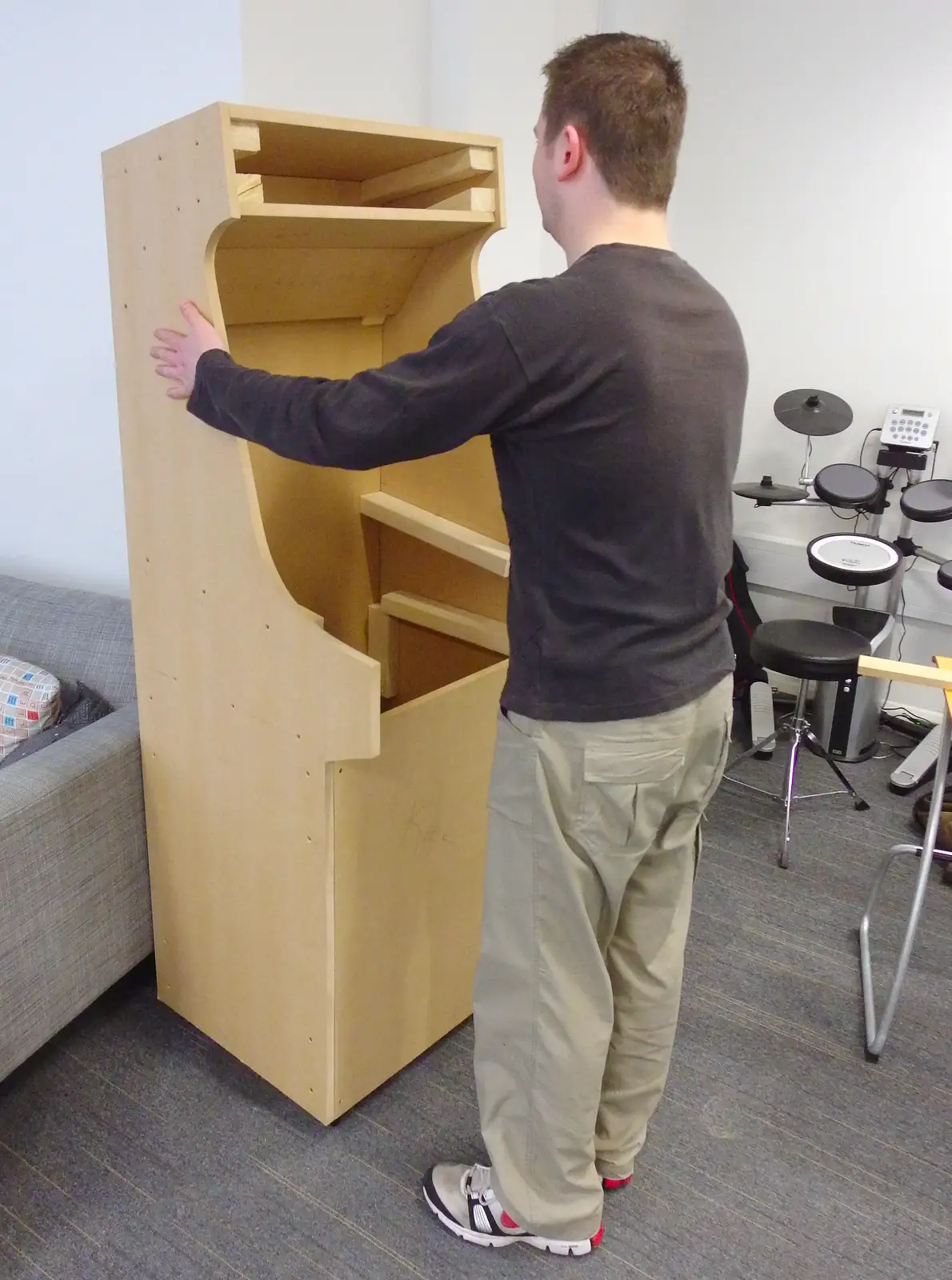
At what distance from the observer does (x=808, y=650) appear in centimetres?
258

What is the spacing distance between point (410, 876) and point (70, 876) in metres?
0.56

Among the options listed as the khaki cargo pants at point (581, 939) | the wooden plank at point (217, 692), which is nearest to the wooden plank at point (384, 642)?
the wooden plank at point (217, 692)

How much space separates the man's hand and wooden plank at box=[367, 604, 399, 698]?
0.68m

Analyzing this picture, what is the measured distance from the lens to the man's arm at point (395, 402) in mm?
1072

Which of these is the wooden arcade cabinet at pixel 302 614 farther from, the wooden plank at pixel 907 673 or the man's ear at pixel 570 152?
the wooden plank at pixel 907 673

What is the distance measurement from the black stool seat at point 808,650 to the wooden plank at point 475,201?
1.51 meters

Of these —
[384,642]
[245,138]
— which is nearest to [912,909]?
[384,642]

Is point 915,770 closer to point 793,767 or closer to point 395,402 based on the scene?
point 793,767

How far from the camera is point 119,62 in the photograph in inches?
69.2

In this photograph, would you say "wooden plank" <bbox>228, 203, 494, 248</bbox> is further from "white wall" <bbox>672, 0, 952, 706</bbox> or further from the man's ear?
"white wall" <bbox>672, 0, 952, 706</bbox>

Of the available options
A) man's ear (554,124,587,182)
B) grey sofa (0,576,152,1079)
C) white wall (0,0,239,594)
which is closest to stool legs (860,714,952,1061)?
man's ear (554,124,587,182)

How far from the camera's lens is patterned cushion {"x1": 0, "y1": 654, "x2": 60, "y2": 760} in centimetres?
182

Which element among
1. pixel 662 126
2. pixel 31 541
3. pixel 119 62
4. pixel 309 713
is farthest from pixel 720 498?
pixel 31 541

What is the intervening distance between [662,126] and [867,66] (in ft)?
7.49
